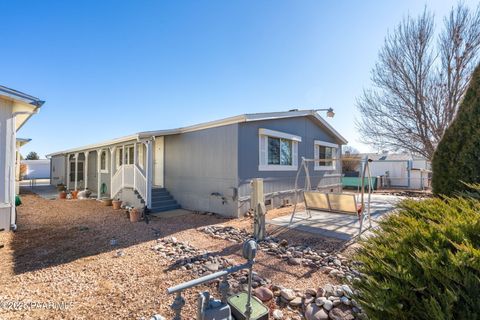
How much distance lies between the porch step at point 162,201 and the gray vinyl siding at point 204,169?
8.2 inches

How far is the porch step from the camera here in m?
8.90

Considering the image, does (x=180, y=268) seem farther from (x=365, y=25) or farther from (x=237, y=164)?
→ (x=365, y=25)

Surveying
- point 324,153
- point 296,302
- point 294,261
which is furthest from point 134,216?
point 324,153

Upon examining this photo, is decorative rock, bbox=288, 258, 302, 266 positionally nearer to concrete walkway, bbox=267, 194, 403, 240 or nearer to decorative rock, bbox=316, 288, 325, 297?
decorative rock, bbox=316, 288, 325, 297

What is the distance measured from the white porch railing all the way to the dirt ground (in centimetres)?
220

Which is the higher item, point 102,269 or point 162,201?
point 162,201

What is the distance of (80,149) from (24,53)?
7.64 metres

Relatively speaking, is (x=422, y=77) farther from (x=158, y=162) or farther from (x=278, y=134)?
(x=158, y=162)

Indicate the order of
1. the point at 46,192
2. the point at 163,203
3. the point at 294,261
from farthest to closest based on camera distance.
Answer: the point at 46,192 → the point at 163,203 → the point at 294,261

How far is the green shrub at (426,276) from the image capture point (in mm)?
1151

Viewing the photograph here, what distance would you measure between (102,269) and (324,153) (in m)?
11.2

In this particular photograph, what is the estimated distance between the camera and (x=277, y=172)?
912 centimetres

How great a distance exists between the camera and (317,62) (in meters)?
9.61

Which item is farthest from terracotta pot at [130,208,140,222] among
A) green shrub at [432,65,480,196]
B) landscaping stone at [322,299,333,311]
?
green shrub at [432,65,480,196]
